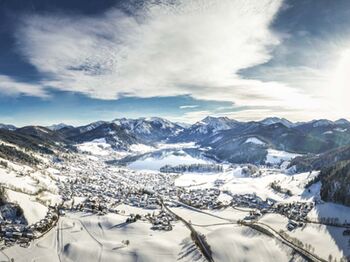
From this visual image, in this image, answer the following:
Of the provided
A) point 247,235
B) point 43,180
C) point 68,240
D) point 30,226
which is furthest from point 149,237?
point 43,180

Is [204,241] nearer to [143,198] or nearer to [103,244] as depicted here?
[103,244]

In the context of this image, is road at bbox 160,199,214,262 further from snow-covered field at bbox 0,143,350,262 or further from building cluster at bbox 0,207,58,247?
building cluster at bbox 0,207,58,247

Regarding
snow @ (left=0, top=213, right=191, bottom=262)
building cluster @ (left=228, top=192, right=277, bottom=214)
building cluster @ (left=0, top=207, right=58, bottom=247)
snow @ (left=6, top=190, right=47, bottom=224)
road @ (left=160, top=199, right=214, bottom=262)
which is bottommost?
building cluster @ (left=228, top=192, right=277, bottom=214)

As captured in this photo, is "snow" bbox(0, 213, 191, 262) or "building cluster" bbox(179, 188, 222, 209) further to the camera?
"building cluster" bbox(179, 188, 222, 209)

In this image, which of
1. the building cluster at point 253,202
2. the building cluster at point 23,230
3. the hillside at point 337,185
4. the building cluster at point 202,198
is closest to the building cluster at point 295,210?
the building cluster at point 253,202

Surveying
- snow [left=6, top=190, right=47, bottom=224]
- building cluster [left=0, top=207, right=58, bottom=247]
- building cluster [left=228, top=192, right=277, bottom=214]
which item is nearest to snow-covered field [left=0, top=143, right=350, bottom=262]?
snow [left=6, top=190, right=47, bottom=224]

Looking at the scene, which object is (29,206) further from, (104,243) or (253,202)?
(253,202)

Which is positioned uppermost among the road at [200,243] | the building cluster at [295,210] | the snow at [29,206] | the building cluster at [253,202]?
the snow at [29,206]

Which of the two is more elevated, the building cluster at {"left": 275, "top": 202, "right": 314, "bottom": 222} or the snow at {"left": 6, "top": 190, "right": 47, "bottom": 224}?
the snow at {"left": 6, "top": 190, "right": 47, "bottom": 224}

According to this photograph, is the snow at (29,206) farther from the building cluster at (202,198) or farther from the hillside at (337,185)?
the hillside at (337,185)

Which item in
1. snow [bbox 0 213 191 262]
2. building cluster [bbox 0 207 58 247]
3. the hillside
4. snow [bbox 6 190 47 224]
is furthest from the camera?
the hillside

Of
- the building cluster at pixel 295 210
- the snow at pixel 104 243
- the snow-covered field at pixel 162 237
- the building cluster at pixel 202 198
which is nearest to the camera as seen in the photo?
the snow at pixel 104 243
